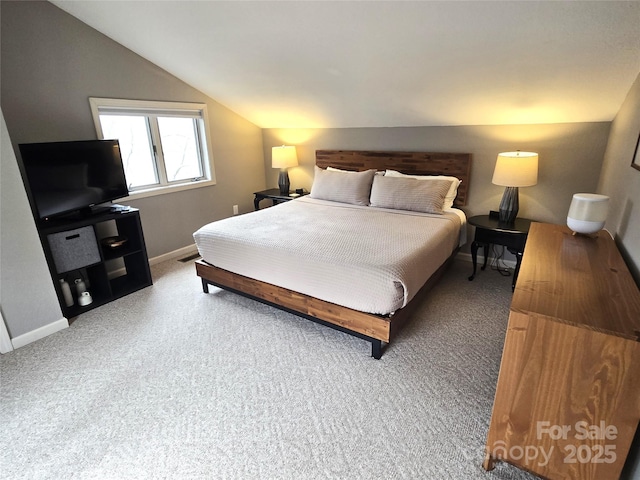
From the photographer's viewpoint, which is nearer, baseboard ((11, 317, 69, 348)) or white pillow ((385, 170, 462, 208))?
baseboard ((11, 317, 69, 348))

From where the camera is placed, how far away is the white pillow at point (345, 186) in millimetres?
3637

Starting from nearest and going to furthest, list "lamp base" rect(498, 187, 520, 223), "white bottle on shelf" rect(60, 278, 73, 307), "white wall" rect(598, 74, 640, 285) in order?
"white wall" rect(598, 74, 640, 285) < "white bottle on shelf" rect(60, 278, 73, 307) < "lamp base" rect(498, 187, 520, 223)

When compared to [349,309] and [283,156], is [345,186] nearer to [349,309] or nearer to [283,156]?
[283,156]

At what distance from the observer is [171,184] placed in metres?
3.85

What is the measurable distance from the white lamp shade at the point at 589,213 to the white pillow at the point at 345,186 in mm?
1991

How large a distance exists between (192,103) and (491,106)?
10.3 ft

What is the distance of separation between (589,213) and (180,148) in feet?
13.0

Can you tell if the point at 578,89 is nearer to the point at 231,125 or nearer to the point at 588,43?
the point at 588,43

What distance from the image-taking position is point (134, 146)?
351cm

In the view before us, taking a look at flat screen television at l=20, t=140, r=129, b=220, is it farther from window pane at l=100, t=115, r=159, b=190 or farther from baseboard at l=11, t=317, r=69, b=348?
baseboard at l=11, t=317, r=69, b=348

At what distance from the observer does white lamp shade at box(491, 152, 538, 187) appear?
282 cm

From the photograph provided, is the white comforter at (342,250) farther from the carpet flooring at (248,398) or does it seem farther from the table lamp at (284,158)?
the table lamp at (284,158)

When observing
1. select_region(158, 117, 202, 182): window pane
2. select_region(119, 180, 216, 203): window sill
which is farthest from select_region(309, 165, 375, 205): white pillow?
select_region(158, 117, 202, 182): window pane

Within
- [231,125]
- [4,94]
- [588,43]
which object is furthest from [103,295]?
[588,43]
